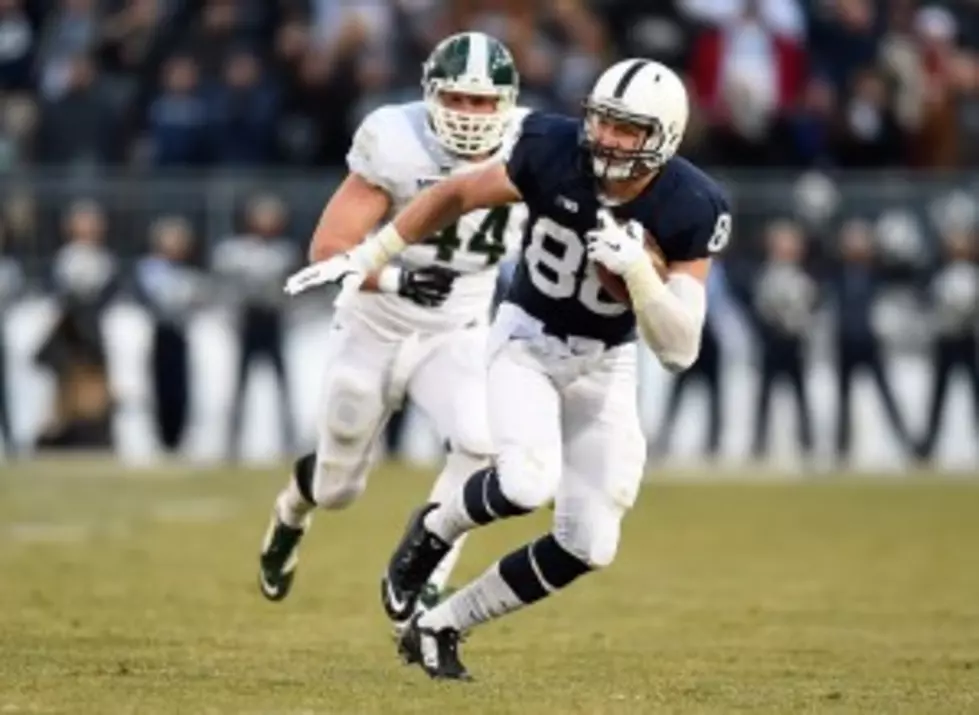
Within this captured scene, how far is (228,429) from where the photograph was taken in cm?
1806

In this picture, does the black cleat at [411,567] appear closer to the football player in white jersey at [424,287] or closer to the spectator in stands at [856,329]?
the football player in white jersey at [424,287]

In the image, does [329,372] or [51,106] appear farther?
[51,106]

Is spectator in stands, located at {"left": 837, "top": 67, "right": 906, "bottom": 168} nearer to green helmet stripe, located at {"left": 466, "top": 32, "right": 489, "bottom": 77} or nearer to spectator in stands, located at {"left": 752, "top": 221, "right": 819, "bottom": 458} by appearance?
spectator in stands, located at {"left": 752, "top": 221, "right": 819, "bottom": 458}

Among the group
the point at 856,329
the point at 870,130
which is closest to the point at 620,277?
the point at 856,329

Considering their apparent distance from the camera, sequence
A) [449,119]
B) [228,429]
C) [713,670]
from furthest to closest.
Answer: [228,429]
[449,119]
[713,670]

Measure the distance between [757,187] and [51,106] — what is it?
4.38m

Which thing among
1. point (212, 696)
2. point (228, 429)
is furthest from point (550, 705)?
point (228, 429)

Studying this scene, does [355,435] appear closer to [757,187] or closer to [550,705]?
[550,705]

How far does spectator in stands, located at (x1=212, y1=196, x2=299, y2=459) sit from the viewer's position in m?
17.9

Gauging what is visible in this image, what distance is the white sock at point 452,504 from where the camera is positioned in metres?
8.19

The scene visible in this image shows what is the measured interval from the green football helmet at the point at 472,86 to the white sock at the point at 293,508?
1440 millimetres

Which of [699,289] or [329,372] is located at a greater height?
[699,289]

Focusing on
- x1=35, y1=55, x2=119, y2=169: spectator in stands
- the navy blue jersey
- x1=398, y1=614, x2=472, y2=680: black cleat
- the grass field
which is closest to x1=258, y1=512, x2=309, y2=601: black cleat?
the grass field

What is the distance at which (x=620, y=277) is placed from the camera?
7902 mm
